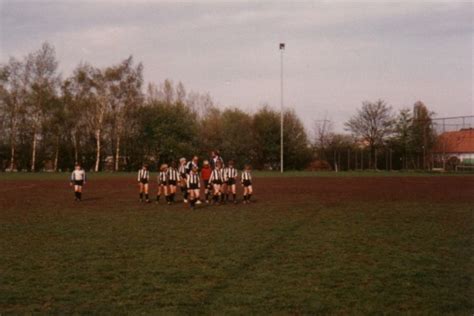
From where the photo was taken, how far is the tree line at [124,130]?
59.1m

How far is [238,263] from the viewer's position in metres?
8.70

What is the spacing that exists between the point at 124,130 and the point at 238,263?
188ft

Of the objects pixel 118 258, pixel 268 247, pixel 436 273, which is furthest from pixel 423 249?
pixel 118 258

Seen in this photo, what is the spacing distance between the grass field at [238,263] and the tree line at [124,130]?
46419mm

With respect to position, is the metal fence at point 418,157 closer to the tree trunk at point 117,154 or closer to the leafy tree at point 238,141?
the leafy tree at point 238,141

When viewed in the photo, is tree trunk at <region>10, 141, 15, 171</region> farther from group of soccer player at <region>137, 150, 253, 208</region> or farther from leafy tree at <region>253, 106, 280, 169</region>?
group of soccer player at <region>137, 150, 253, 208</region>

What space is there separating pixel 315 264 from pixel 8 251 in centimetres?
596

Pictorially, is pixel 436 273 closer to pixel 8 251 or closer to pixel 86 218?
pixel 8 251

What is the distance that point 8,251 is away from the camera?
390 inches

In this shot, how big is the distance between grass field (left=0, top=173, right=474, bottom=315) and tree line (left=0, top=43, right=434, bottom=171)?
46419mm

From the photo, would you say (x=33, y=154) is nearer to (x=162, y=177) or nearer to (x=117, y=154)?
(x=117, y=154)

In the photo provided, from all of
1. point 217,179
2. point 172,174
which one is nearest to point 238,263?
point 217,179

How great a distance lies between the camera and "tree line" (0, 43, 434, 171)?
59.1 meters

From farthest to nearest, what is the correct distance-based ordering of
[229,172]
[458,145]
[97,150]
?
[97,150]
[458,145]
[229,172]
